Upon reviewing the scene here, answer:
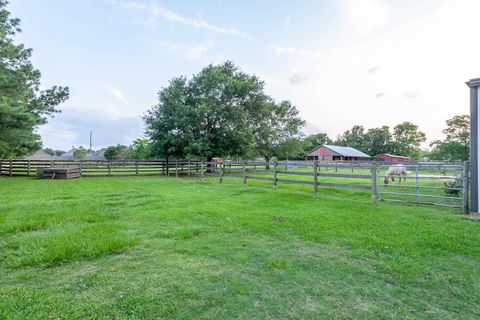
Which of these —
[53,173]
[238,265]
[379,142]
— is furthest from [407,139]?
[238,265]

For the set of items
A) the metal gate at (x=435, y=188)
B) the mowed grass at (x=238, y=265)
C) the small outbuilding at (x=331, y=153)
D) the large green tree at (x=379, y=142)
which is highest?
the large green tree at (x=379, y=142)

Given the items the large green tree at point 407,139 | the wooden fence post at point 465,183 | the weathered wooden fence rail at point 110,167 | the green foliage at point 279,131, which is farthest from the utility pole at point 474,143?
the large green tree at point 407,139

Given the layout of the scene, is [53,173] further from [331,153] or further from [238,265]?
[331,153]

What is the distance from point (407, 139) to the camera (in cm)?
6119

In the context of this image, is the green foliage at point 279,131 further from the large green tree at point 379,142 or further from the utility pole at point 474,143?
the large green tree at point 379,142

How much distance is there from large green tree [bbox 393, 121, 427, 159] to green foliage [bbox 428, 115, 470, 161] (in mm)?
25298

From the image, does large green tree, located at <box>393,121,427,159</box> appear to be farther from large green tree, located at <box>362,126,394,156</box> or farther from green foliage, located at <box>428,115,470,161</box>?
green foliage, located at <box>428,115,470,161</box>

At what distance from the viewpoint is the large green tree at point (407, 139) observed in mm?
59500

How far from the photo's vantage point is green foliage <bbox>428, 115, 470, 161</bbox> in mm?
32156

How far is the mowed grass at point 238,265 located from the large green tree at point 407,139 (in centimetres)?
6428

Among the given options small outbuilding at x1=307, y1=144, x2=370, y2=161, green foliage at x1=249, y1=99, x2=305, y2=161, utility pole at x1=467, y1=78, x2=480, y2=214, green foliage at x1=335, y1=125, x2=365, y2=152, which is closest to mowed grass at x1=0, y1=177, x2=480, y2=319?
utility pole at x1=467, y1=78, x2=480, y2=214

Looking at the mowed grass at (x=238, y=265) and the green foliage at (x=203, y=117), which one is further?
the green foliage at (x=203, y=117)

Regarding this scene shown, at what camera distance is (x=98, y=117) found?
2872cm

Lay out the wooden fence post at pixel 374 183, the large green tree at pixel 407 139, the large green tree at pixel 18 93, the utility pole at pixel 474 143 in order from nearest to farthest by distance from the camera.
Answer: the utility pole at pixel 474 143 < the wooden fence post at pixel 374 183 < the large green tree at pixel 18 93 < the large green tree at pixel 407 139
